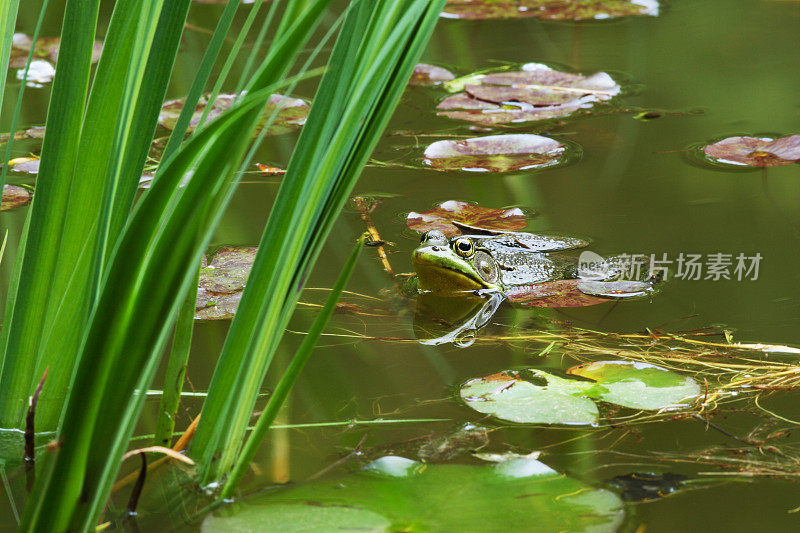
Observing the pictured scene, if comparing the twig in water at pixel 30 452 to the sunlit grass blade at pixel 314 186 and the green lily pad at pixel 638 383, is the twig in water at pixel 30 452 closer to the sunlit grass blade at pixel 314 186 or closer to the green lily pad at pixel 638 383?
the sunlit grass blade at pixel 314 186

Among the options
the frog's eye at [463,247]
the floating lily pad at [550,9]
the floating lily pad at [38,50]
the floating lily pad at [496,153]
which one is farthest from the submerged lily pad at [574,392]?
the floating lily pad at [38,50]

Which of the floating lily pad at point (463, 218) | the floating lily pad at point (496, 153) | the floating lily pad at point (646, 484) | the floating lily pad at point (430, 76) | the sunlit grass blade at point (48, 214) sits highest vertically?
the sunlit grass blade at point (48, 214)

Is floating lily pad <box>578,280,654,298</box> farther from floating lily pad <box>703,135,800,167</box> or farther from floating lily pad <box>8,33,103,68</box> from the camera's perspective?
floating lily pad <box>8,33,103,68</box>

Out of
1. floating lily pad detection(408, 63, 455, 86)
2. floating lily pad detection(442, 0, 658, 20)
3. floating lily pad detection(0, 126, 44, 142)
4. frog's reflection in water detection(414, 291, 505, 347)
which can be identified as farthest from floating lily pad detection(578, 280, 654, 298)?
floating lily pad detection(442, 0, 658, 20)

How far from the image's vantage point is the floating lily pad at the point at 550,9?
462 centimetres

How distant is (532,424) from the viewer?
1.41m

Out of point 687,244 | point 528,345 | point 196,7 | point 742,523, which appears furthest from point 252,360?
point 196,7

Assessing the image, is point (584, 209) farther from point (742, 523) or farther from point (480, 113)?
point (742, 523)

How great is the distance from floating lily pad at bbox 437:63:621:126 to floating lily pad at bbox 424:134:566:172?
1.11 ft

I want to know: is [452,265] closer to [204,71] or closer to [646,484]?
[646,484]

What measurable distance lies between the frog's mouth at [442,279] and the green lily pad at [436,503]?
0.90 meters

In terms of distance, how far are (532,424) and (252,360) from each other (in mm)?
588

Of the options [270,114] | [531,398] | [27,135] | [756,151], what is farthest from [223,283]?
[756,151]

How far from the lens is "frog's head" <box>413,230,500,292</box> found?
210cm
